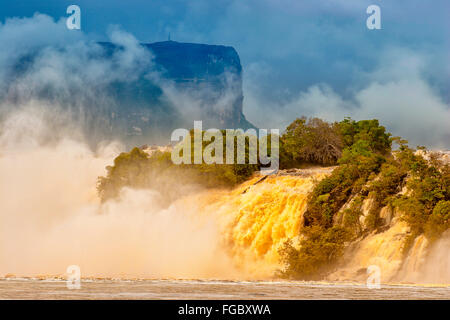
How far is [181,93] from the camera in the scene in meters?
116

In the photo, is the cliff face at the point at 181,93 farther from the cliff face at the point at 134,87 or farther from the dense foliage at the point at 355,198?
the dense foliage at the point at 355,198

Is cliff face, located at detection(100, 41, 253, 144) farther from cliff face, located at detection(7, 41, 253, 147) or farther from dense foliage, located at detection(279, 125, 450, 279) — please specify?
dense foliage, located at detection(279, 125, 450, 279)

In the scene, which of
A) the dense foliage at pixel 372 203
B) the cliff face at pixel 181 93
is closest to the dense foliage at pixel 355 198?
the dense foliage at pixel 372 203

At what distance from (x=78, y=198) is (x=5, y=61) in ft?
201

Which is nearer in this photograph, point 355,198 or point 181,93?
point 355,198

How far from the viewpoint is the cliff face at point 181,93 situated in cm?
11162

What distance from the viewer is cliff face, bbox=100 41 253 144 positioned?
4395 inches

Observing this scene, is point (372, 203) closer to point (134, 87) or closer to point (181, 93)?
point (181, 93)

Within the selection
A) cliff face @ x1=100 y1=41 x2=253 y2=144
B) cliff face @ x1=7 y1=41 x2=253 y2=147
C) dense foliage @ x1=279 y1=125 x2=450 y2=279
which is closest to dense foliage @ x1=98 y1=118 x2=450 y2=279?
dense foliage @ x1=279 y1=125 x2=450 y2=279

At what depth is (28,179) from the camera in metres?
60.4

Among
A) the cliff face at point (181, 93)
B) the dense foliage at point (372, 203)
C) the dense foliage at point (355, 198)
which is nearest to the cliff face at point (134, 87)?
the cliff face at point (181, 93)

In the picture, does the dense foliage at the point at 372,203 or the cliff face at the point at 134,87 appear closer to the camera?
the dense foliage at the point at 372,203

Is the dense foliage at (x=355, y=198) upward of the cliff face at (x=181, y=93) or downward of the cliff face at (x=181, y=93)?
downward

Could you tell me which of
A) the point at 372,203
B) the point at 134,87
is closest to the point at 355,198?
the point at 372,203
